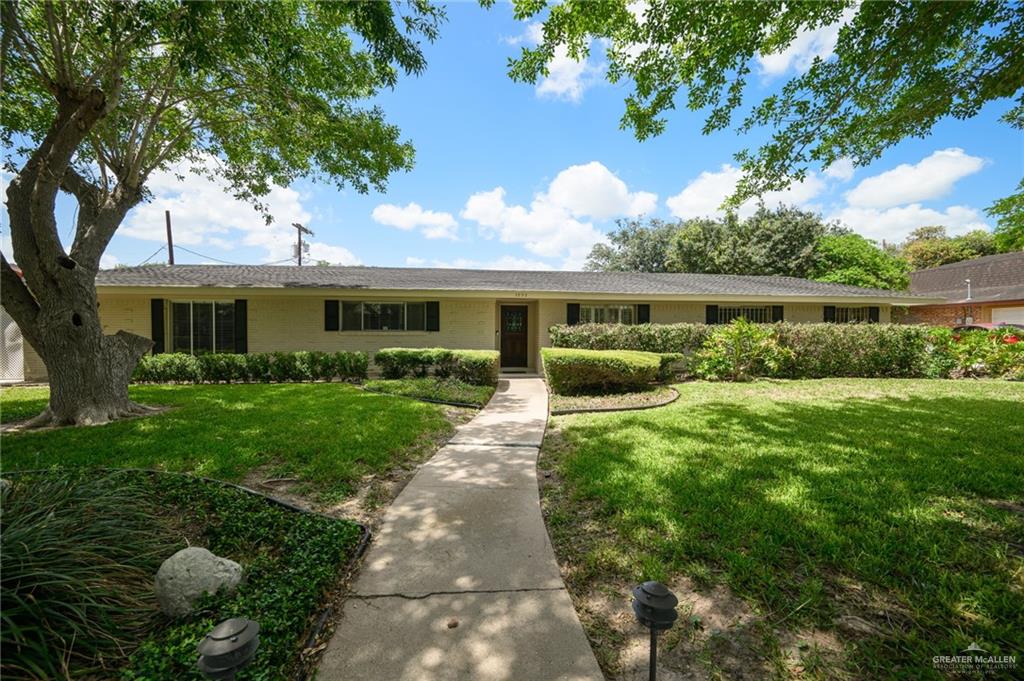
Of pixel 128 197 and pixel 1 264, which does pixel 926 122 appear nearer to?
pixel 128 197

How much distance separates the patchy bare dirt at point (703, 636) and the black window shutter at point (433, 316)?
10.5 m

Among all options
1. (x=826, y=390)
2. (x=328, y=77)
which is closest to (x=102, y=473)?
(x=328, y=77)

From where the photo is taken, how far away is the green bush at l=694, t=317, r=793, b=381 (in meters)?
10.5

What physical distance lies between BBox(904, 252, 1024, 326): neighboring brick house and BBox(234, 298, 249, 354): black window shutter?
30837 mm

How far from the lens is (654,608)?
1.72m

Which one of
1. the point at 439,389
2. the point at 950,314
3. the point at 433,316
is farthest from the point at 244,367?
the point at 950,314

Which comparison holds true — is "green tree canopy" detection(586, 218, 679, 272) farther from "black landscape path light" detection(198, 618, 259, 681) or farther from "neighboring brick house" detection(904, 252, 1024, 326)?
"black landscape path light" detection(198, 618, 259, 681)

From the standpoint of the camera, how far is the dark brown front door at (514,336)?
13664mm

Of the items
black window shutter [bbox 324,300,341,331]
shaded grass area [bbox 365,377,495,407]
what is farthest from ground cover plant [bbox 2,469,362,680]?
black window shutter [bbox 324,300,341,331]

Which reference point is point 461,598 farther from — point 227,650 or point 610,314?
point 610,314

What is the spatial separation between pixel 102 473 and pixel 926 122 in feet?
35.6

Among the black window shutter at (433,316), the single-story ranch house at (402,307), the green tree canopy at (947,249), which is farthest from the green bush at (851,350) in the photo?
the green tree canopy at (947,249)

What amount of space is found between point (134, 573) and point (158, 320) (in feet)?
40.2

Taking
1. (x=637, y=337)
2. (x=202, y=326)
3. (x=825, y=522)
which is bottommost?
(x=825, y=522)
